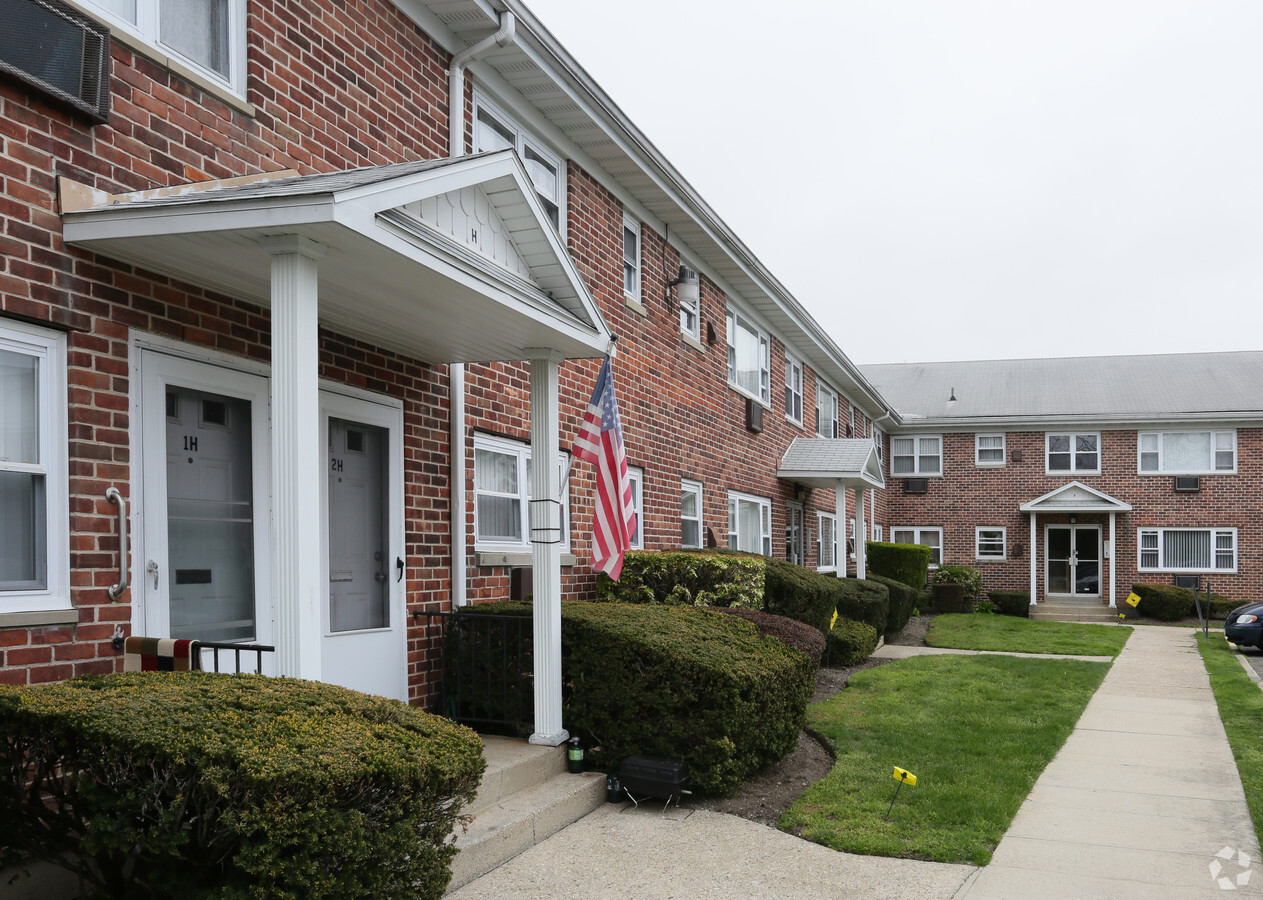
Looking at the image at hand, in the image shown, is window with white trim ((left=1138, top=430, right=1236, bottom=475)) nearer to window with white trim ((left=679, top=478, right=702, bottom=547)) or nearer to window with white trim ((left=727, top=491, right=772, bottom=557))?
window with white trim ((left=727, top=491, right=772, bottom=557))

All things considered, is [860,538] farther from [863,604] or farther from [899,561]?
[863,604]

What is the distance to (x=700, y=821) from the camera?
257 inches

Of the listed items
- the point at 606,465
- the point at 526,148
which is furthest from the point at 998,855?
→ the point at 526,148

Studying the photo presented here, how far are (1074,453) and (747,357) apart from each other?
18091 mm

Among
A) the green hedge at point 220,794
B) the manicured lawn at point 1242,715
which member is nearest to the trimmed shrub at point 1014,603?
the manicured lawn at point 1242,715

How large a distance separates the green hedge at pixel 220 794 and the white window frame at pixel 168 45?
3299 millimetres

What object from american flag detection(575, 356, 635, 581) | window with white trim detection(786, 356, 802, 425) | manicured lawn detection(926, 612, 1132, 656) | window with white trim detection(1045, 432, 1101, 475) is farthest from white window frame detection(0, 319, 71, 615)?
window with white trim detection(1045, 432, 1101, 475)

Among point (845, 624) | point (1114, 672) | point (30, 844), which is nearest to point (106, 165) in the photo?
point (30, 844)

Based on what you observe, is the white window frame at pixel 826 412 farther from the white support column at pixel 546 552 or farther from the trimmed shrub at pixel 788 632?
the white support column at pixel 546 552

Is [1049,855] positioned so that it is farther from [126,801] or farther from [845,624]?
[845,624]

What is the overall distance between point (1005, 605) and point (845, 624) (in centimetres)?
1503

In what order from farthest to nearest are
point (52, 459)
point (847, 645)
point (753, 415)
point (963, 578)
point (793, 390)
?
point (963, 578), point (793, 390), point (753, 415), point (847, 645), point (52, 459)

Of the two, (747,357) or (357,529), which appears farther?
(747,357)

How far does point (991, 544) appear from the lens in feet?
102
